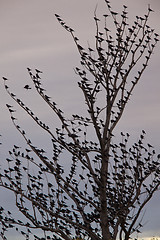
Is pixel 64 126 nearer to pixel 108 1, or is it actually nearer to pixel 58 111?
pixel 58 111

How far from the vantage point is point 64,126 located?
35.0ft

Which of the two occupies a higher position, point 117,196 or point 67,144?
point 67,144

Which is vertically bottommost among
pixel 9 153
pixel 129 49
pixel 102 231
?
pixel 102 231

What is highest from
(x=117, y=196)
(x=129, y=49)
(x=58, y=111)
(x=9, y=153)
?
(x=129, y=49)

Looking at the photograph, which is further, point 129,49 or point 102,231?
point 129,49

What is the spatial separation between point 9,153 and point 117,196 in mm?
2576

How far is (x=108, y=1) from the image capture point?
1130 centimetres

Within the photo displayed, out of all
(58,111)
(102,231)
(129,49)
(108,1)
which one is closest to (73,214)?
(102,231)

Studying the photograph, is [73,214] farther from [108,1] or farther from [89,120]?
[108,1]

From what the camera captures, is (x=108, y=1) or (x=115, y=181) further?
(x=108, y=1)

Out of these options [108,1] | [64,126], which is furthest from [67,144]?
[108,1]

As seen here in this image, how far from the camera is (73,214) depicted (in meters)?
10.7

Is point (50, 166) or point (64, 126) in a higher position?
point (64, 126)

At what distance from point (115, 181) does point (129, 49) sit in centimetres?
308
